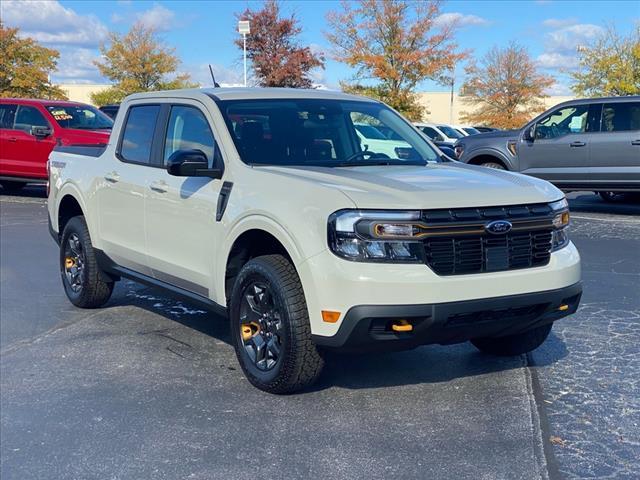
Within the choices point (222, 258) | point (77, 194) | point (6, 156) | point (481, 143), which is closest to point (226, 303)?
point (222, 258)

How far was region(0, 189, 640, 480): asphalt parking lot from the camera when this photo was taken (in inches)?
152

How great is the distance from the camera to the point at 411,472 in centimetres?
373

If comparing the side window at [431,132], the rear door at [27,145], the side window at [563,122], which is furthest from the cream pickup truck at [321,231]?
the side window at [431,132]

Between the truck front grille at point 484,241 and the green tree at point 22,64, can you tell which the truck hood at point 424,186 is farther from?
the green tree at point 22,64

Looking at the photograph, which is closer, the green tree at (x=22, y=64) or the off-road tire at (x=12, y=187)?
the off-road tire at (x=12, y=187)

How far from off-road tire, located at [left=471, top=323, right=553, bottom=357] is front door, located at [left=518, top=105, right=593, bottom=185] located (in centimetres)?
861

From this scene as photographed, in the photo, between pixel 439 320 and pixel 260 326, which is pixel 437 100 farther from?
pixel 439 320

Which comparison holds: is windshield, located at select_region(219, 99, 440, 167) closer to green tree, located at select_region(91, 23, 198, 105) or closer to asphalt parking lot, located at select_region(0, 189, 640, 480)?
asphalt parking lot, located at select_region(0, 189, 640, 480)

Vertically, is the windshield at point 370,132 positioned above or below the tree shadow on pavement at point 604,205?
above

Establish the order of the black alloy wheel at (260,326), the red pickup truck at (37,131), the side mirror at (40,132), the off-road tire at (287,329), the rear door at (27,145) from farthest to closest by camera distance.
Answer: the rear door at (27,145), the red pickup truck at (37,131), the side mirror at (40,132), the black alloy wheel at (260,326), the off-road tire at (287,329)

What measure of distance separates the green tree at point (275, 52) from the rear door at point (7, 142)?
21.5 meters

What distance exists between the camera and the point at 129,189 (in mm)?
6070

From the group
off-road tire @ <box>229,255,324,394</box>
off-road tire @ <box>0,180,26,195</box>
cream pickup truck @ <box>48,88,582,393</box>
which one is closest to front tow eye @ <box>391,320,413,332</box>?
cream pickup truck @ <box>48,88,582,393</box>

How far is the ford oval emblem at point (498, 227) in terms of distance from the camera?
4.31 meters
